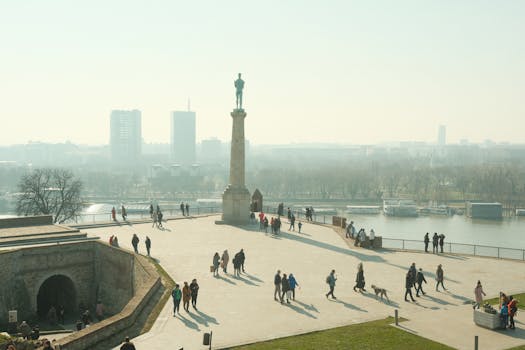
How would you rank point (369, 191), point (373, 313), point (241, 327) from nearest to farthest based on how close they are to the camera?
1. point (241, 327)
2. point (373, 313)
3. point (369, 191)

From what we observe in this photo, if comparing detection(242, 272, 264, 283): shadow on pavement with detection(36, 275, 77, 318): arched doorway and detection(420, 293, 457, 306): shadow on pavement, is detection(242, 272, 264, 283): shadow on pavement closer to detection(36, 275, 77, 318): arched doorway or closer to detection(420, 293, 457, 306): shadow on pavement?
detection(420, 293, 457, 306): shadow on pavement

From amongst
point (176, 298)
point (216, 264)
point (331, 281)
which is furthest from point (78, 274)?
point (331, 281)

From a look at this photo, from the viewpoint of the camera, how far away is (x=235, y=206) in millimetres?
40969

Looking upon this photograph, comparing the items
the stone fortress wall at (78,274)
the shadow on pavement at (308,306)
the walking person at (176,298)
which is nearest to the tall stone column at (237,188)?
the stone fortress wall at (78,274)

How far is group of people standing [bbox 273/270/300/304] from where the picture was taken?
21.1 m

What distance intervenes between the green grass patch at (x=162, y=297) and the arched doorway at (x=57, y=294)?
17.6 feet

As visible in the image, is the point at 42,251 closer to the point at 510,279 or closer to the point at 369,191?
the point at 510,279

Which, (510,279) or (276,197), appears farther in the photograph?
(276,197)

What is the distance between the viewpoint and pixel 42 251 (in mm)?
28250

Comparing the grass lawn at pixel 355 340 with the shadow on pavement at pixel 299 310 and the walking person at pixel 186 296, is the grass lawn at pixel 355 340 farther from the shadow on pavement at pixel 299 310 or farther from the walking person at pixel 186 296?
the walking person at pixel 186 296

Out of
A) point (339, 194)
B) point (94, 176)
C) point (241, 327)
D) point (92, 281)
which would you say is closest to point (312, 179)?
point (339, 194)

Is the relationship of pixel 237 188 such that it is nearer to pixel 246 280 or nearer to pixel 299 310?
pixel 246 280

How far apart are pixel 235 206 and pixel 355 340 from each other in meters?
24.5

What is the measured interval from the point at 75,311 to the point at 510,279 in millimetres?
20601
